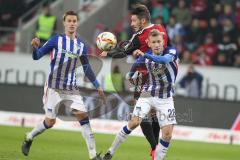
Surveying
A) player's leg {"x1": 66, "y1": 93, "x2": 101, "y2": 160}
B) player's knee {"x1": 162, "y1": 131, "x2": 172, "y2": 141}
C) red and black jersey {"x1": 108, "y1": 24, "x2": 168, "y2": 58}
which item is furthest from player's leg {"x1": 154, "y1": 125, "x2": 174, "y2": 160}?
red and black jersey {"x1": 108, "y1": 24, "x2": 168, "y2": 58}

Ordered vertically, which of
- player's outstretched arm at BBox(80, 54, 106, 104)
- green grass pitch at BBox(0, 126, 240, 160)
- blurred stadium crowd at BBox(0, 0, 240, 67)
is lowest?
green grass pitch at BBox(0, 126, 240, 160)

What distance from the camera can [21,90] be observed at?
18266 millimetres

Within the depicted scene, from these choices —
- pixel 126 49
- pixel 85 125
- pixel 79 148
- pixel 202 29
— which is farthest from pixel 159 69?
pixel 202 29

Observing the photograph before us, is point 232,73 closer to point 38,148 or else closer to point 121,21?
point 121,21

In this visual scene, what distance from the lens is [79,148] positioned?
42.7ft

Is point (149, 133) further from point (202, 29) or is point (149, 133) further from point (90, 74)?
point (202, 29)

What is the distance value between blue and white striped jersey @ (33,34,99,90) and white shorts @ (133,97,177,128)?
875mm

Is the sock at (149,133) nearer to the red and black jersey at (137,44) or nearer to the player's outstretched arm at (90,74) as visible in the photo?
the player's outstretched arm at (90,74)

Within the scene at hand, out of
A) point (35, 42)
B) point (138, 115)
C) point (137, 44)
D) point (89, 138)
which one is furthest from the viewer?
point (137, 44)

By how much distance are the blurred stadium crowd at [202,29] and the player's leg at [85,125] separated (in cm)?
961

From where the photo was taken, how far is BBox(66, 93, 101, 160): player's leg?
1052 centimetres

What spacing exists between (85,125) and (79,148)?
2460 mm

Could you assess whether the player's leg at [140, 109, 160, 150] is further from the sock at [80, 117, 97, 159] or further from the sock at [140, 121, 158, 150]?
the sock at [80, 117, 97, 159]

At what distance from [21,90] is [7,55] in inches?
107
